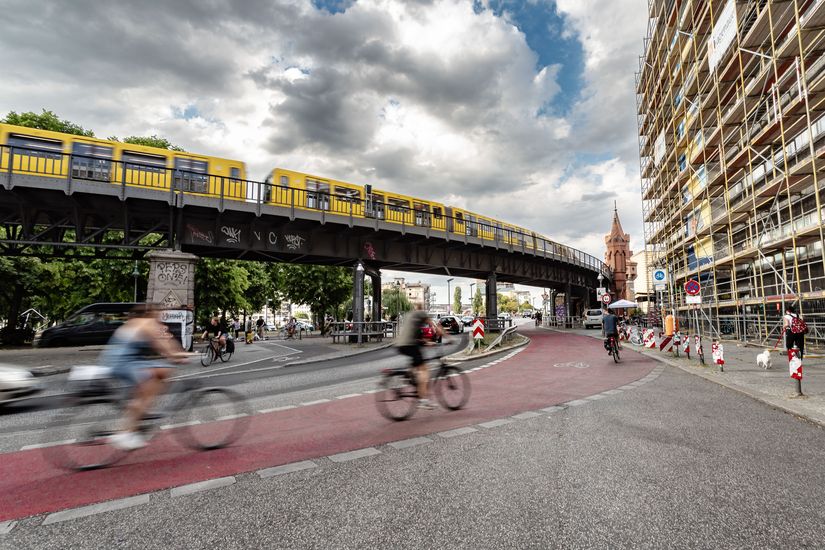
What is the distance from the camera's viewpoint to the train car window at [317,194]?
770 inches

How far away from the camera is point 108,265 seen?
1110 inches

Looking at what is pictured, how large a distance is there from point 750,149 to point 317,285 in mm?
33431

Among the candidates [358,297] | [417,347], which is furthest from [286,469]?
[358,297]

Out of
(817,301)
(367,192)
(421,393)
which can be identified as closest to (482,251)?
(367,192)

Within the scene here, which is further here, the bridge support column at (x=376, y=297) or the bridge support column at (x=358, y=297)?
the bridge support column at (x=376, y=297)

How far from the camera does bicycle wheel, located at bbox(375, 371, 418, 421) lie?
242 inches

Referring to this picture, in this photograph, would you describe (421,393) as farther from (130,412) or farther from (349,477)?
(130,412)

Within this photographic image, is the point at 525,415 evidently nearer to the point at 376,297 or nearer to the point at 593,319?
the point at 376,297

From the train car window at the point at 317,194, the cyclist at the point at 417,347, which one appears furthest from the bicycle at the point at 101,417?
the train car window at the point at 317,194

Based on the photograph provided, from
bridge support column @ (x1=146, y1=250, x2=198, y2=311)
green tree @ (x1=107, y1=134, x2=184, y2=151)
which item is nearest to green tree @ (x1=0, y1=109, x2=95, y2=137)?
green tree @ (x1=107, y1=134, x2=184, y2=151)

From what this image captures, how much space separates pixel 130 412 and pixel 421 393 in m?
3.57

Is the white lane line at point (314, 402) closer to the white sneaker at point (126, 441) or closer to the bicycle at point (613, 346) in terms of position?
the white sneaker at point (126, 441)

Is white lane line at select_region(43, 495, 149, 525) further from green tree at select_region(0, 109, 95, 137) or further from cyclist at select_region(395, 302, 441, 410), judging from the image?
green tree at select_region(0, 109, 95, 137)

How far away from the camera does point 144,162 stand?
16906 mm
